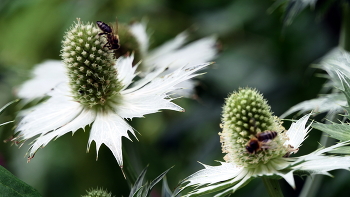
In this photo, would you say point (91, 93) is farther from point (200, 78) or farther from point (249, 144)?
point (200, 78)

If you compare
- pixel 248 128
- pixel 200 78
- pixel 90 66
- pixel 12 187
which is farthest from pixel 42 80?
pixel 248 128

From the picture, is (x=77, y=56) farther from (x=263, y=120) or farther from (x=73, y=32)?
(x=263, y=120)

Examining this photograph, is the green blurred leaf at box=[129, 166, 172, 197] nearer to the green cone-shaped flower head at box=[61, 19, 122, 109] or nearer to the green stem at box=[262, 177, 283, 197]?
the green stem at box=[262, 177, 283, 197]

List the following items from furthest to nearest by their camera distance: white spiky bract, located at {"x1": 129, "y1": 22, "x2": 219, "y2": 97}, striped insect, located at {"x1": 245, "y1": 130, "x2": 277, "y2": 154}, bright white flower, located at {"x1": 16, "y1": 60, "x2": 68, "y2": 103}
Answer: white spiky bract, located at {"x1": 129, "y1": 22, "x2": 219, "y2": 97}, bright white flower, located at {"x1": 16, "y1": 60, "x2": 68, "y2": 103}, striped insect, located at {"x1": 245, "y1": 130, "x2": 277, "y2": 154}

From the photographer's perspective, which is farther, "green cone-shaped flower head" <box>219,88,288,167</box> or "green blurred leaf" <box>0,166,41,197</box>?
"green cone-shaped flower head" <box>219,88,288,167</box>

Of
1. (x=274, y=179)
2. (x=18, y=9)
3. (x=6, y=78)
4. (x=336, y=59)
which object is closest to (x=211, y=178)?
(x=274, y=179)

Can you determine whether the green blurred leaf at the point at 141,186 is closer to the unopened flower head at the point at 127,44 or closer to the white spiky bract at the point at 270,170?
the white spiky bract at the point at 270,170

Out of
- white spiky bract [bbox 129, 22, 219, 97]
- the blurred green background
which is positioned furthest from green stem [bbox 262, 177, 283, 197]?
the blurred green background

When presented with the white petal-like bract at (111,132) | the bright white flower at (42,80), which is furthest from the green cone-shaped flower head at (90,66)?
the bright white flower at (42,80)
